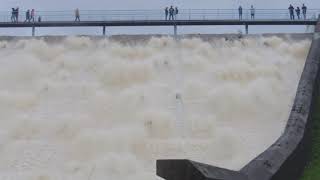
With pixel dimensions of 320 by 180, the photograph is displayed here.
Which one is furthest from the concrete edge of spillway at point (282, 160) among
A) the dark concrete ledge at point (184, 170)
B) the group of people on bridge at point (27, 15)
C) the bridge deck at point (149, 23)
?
the group of people on bridge at point (27, 15)

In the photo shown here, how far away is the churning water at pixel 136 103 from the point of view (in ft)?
35.9

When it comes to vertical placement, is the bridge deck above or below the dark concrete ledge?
above

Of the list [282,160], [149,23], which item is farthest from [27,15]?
[282,160]

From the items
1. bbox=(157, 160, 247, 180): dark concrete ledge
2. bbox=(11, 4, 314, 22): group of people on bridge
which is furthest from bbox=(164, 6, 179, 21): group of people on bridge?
bbox=(157, 160, 247, 180): dark concrete ledge

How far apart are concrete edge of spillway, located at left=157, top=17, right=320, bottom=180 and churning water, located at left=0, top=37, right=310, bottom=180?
737 mm

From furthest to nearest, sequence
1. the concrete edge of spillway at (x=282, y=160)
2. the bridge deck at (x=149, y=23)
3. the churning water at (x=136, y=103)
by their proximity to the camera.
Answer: the bridge deck at (x=149, y=23), the churning water at (x=136, y=103), the concrete edge of spillway at (x=282, y=160)

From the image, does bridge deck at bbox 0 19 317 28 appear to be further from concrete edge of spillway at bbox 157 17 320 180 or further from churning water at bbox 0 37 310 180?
concrete edge of spillway at bbox 157 17 320 180

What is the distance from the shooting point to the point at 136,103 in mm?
12773

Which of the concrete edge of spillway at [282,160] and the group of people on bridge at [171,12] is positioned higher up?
the group of people on bridge at [171,12]

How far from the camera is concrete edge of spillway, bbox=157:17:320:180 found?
624 centimetres

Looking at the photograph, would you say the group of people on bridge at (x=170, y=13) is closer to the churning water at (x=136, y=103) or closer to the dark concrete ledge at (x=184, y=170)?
the churning water at (x=136, y=103)

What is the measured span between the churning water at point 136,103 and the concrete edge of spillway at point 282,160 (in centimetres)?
74

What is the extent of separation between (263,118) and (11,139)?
4865mm

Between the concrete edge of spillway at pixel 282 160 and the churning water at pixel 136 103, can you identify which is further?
the churning water at pixel 136 103
